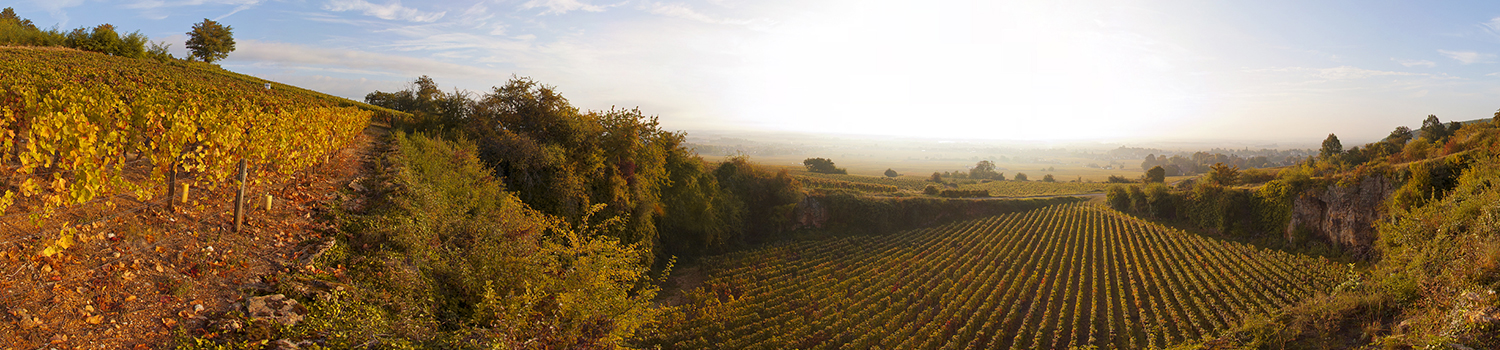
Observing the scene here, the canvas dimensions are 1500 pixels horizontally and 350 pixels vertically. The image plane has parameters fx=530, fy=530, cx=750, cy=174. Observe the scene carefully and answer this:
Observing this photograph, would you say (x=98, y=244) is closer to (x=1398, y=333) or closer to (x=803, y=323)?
(x=803, y=323)

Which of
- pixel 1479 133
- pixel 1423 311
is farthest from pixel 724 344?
pixel 1479 133

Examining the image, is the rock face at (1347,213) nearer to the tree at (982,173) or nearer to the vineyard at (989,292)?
the vineyard at (989,292)

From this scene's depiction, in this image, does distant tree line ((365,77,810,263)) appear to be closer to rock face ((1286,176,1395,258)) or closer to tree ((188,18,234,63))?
tree ((188,18,234,63))

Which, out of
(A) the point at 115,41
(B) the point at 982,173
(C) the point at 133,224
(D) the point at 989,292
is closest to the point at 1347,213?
(D) the point at 989,292

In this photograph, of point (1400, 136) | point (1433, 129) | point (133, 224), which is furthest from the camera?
point (1400, 136)

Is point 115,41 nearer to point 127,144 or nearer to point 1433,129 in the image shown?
point 127,144

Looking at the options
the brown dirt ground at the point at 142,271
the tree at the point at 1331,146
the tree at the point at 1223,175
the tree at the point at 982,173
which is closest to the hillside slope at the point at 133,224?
the brown dirt ground at the point at 142,271
